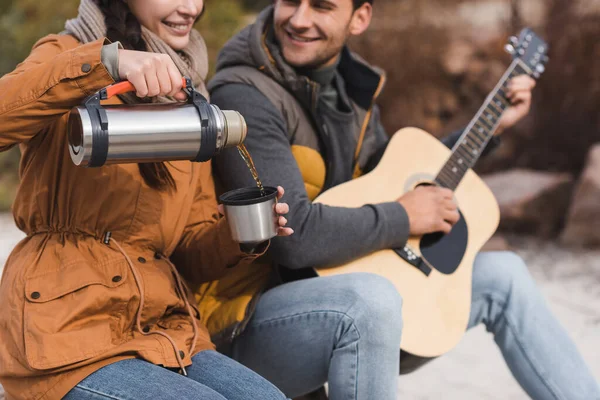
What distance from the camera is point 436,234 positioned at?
2.66 metres

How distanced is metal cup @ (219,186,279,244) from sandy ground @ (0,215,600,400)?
1663 mm

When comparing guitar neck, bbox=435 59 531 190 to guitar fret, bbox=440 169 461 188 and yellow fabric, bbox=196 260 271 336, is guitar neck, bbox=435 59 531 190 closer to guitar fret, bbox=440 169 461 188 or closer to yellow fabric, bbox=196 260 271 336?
guitar fret, bbox=440 169 461 188

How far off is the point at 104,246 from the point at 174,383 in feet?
1.24

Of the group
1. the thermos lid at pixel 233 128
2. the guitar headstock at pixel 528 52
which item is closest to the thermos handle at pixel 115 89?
the thermos lid at pixel 233 128

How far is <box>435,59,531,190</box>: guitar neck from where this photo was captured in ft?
9.23

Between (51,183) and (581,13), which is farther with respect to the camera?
(581,13)

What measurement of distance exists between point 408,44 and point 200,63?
4.08 meters

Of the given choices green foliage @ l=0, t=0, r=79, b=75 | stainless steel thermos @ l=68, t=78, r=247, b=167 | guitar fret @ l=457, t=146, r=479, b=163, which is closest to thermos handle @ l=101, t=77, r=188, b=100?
stainless steel thermos @ l=68, t=78, r=247, b=167

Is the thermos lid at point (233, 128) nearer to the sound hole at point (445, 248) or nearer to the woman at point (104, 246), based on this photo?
the woman at point (104, 246)

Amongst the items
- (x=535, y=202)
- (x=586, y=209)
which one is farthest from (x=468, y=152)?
(x=535, y=202)

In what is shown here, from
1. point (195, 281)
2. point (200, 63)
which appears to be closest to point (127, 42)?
point (200, 63)

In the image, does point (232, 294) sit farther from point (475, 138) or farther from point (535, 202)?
point (535, 202)

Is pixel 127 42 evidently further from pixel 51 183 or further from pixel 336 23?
pixel 336 23

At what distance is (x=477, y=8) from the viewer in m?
6.90
